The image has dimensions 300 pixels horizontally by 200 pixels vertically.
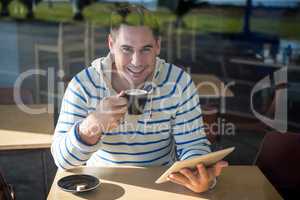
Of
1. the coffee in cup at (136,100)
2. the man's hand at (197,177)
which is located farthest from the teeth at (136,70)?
the man's hand at (197,177)

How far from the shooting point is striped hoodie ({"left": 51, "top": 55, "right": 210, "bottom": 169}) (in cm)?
197

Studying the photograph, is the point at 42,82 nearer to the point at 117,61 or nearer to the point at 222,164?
the point at 117,61

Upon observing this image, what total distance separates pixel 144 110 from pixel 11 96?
1708mm

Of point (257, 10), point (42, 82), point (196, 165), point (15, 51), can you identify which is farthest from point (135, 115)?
point (257, 10)

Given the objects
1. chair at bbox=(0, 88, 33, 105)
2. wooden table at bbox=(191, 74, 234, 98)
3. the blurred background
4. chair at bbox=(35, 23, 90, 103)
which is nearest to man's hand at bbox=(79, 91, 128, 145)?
chair at bbox=(0, 88, 33, 105)

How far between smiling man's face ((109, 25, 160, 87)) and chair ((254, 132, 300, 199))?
71 cm

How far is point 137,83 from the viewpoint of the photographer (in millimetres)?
2047

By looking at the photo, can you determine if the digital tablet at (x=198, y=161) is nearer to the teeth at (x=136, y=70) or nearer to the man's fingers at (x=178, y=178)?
the man's fingers at (x=178, y=178)

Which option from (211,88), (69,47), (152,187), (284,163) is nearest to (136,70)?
(152,187)

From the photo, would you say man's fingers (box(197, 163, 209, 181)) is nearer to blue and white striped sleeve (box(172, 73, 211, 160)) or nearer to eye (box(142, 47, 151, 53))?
blue and white striped sleeve (box(172, 73, 211, 160))

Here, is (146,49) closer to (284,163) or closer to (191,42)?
(284,163)

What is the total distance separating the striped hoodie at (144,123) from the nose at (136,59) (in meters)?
0.13

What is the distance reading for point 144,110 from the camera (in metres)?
1.99

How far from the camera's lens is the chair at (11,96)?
10.5ft
